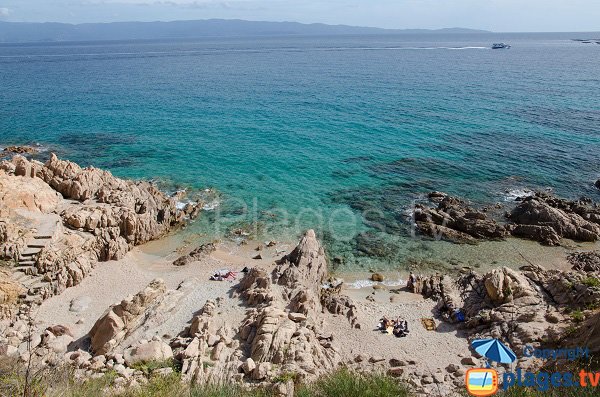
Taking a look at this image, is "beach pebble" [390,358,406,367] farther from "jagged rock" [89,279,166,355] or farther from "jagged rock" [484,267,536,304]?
"jagged rock" [89,279,166,355]

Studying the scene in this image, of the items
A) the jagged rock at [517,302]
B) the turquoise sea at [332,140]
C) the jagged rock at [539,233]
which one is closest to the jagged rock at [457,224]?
the jagged rock at [539,233]

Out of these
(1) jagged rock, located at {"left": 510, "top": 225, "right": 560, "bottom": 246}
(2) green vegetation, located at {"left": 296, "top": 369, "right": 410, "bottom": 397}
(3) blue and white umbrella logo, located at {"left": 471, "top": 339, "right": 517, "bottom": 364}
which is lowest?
(1) jagged rock, located at {"left": 510, "top": 225, "right": 560, "bottom": 246}

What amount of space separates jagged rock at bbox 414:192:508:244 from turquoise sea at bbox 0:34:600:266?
1571mm

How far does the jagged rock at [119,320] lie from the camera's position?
68.9ft

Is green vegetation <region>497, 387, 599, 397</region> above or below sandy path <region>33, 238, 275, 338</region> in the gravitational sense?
above

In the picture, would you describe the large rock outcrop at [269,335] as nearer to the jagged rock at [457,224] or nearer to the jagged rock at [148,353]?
the jagged rock at [148,353]

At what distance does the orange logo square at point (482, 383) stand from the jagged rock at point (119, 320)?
16.9 metres

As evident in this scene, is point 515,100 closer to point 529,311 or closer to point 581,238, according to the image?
point 581,238

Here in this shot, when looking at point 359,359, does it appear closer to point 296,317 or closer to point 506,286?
point 296,317

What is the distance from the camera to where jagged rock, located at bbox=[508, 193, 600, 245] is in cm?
3306

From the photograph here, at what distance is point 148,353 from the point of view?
746 inches

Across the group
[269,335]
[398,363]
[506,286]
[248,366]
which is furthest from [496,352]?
[248,366]

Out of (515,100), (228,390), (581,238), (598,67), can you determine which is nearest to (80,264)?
(228,390)

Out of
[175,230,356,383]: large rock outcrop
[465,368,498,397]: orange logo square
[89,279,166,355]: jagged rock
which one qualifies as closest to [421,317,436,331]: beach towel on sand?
[175,230,356,383]: large rock outcrop
